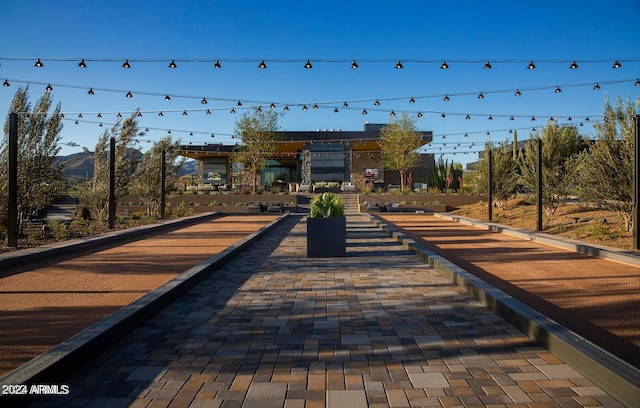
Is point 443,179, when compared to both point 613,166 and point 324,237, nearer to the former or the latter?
point 613,166

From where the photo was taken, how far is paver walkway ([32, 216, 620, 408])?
308 cm

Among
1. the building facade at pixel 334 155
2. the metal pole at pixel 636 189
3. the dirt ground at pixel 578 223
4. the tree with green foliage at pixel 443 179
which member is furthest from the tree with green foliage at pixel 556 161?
the building facade at pixel 334 155

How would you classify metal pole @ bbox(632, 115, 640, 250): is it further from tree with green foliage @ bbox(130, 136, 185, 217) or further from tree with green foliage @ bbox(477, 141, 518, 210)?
tree with green foliage @ bbox(130, 136, 185, 217)

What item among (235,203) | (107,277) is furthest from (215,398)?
(235,203)

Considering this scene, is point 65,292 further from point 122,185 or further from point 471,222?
point 471,222

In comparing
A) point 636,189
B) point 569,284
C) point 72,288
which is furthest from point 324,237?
point 636,189

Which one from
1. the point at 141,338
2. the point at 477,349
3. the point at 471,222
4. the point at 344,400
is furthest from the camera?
the point at 471,222

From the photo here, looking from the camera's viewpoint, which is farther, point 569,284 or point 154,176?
point 154,176

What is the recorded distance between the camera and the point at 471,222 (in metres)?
17.5

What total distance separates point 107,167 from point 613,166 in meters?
15.4

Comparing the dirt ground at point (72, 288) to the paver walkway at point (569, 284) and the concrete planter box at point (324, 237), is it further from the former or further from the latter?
the paver walkway at point (569, 284)

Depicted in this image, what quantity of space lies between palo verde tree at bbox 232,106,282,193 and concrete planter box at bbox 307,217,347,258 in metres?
24.3

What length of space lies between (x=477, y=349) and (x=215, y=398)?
2165 mm

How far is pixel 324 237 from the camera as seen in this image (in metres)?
9.33
